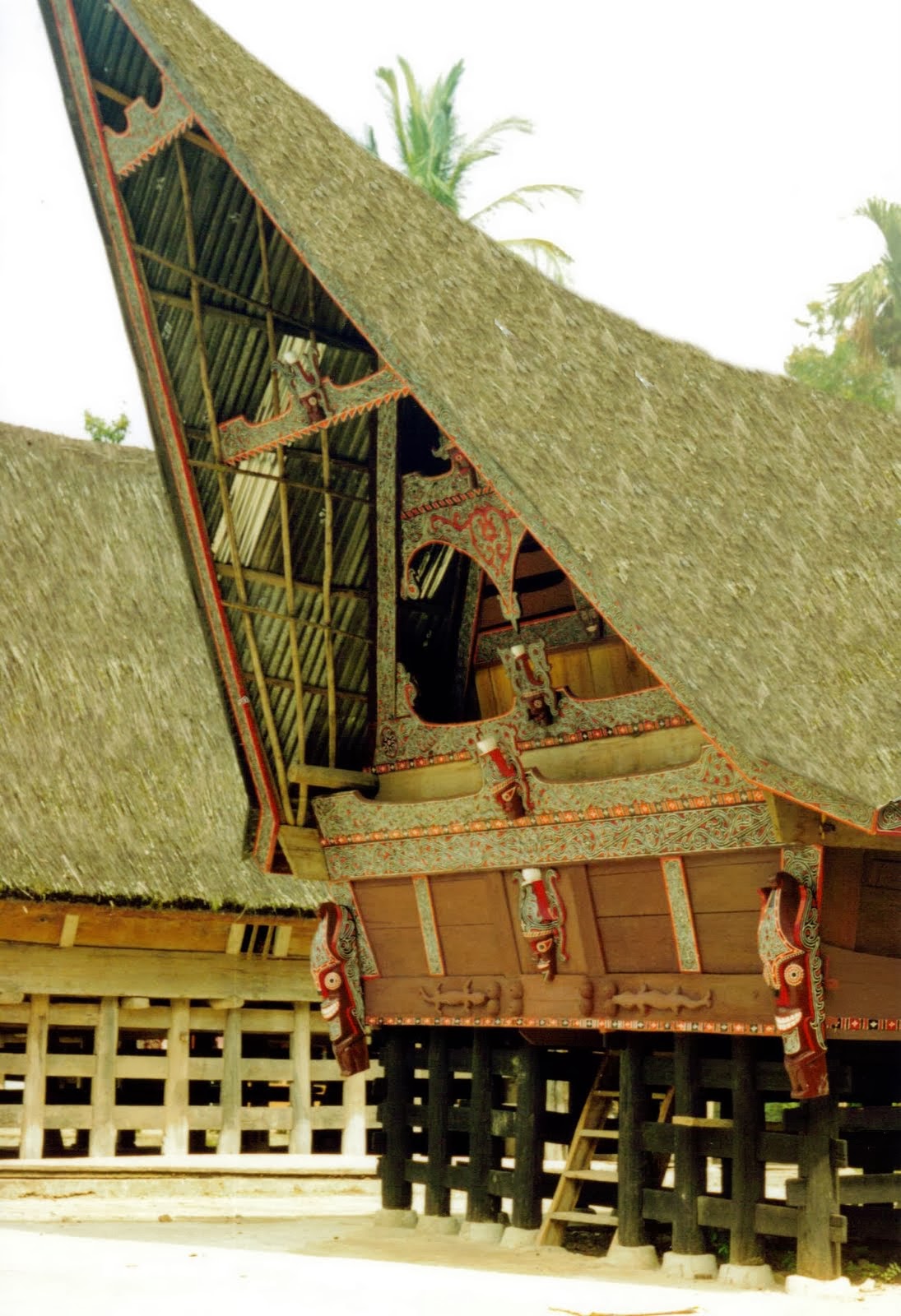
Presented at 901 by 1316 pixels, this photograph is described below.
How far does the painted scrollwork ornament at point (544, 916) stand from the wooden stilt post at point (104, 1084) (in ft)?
20.9

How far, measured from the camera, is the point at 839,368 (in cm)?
3058

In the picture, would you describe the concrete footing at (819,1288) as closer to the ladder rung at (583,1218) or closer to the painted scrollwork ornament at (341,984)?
the ladder rung at (583,1218)

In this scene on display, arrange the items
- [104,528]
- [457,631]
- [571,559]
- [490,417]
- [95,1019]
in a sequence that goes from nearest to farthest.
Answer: [571,559] < [490,417] < [457,631] < [95,1019] < [104,528]

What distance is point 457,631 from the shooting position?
11.9 metres

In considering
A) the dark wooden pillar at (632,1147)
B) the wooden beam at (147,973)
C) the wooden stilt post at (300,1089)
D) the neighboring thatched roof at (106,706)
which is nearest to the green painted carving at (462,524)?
the dark wooden pillar at (632,1147)

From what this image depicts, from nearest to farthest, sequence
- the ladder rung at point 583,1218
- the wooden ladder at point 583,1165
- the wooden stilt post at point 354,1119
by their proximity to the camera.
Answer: the ladder rung at point 583,1218 < the wooden ladder at point 583,1165 < the wooden stilt post at point 354,1119

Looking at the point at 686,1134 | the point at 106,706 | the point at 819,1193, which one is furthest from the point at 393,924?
the point at 106,706

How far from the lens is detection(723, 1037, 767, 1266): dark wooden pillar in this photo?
9305 mm

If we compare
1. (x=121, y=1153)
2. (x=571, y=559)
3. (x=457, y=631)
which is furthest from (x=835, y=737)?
(x=121, y=1153)

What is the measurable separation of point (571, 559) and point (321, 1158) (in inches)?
364

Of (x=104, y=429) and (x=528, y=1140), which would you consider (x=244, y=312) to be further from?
(x=104, y=429)

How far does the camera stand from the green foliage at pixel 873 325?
28688mm

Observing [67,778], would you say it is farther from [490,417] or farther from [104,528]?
[490,417]

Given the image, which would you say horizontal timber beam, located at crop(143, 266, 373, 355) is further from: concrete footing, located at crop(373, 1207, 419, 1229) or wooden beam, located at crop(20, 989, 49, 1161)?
wooden beam, located at crop(20, 989, 49, 1161)
